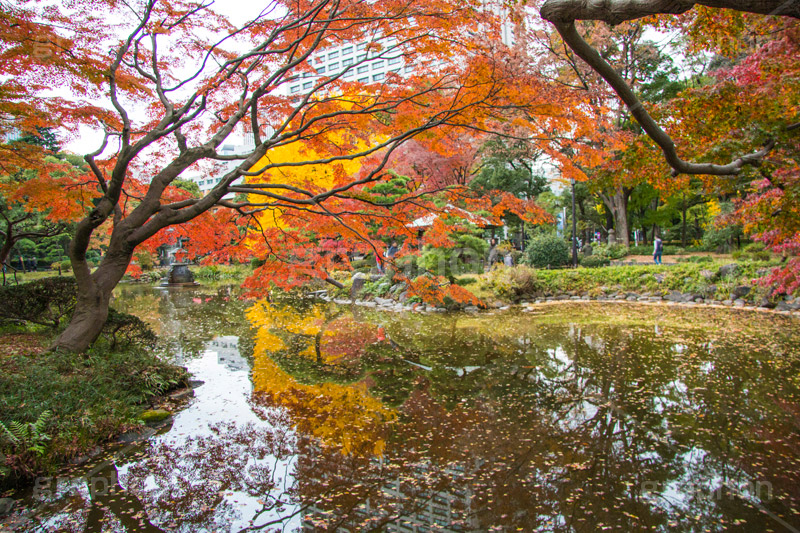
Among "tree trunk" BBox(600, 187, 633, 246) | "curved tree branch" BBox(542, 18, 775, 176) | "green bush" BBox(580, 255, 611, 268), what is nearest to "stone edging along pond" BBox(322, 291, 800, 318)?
"green bush" BBox(580, 255, 611, 268)

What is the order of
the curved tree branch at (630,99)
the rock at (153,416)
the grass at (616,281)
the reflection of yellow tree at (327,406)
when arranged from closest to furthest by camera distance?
the curved tree branch at (630,99)
the reflection of yellow tree at (327,406)
the rock at (153,416)
the grass at (616,281)

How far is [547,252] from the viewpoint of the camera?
16.2 m

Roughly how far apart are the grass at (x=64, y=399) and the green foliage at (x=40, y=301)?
120cm

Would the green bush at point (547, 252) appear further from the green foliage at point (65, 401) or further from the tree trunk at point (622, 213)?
the green foliage at point (65, 401)

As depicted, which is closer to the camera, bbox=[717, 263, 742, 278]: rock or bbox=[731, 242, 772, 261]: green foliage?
bbox=[717, 263, 742, 278]: rock

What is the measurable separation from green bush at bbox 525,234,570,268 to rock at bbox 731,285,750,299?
5944 mm

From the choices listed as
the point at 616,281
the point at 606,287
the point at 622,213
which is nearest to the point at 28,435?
the point at 606,287

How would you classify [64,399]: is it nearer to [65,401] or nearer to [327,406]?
[65,401]

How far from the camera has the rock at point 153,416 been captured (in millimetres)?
4668

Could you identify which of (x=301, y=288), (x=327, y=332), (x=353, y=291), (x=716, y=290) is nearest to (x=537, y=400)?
(x=327, y=332)

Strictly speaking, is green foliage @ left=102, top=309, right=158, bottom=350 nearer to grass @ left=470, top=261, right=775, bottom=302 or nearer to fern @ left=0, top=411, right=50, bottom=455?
fern @ left=0, top=411, right=50, bottom=455

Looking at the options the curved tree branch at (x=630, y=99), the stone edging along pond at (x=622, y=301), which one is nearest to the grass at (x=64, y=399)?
the curved tree branch at (x=630, y=99)

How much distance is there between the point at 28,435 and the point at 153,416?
140 cm

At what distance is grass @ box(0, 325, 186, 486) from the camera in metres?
3.32
